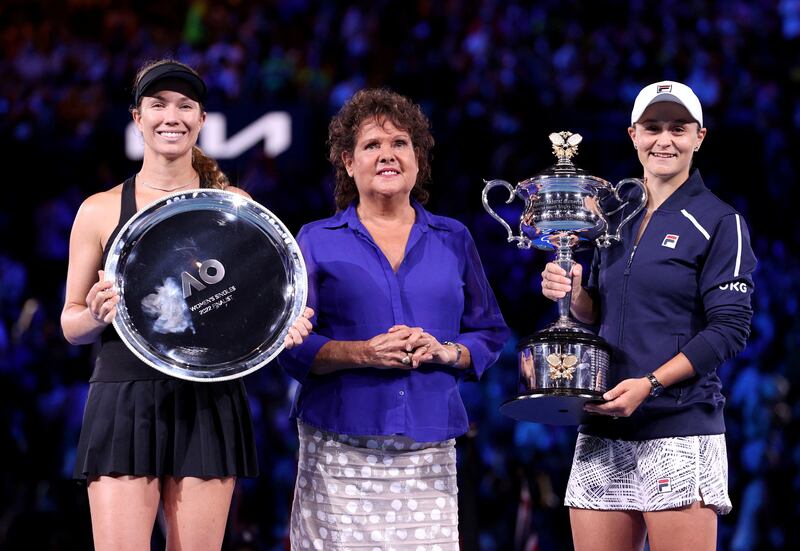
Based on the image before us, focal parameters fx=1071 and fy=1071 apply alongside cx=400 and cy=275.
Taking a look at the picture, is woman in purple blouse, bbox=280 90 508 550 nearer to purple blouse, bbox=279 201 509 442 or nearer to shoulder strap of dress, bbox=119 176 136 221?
purple blouse, bbox=279 201 509 442

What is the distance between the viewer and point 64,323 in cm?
219

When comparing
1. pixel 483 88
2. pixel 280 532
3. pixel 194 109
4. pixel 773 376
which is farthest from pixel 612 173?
pixel 194 109

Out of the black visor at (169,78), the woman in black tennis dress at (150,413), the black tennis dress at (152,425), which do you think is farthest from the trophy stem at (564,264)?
the black visor at (169,78)

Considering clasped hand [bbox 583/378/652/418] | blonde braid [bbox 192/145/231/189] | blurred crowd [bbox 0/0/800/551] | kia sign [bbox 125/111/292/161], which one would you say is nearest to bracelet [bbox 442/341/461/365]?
clasped hand [bbox 583/378/652/418]

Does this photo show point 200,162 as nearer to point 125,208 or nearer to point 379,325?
point 125,208

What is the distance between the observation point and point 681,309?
2.38m

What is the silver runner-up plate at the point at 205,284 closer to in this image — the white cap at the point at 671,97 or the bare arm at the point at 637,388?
the bare arm at the point at 637,388

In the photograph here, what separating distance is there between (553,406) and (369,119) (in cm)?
80

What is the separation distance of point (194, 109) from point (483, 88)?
12.4 ft

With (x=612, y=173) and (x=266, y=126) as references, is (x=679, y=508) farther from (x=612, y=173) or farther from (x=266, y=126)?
(x=266, y=126)

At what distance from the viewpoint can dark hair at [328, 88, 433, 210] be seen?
8.38ft

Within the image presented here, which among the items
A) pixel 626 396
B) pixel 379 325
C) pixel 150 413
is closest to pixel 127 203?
pixel 150 413

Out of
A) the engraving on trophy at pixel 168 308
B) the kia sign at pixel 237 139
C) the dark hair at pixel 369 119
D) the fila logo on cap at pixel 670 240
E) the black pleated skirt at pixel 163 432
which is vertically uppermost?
the kia sign at pixel 237 139

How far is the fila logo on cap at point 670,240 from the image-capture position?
2389 mm
